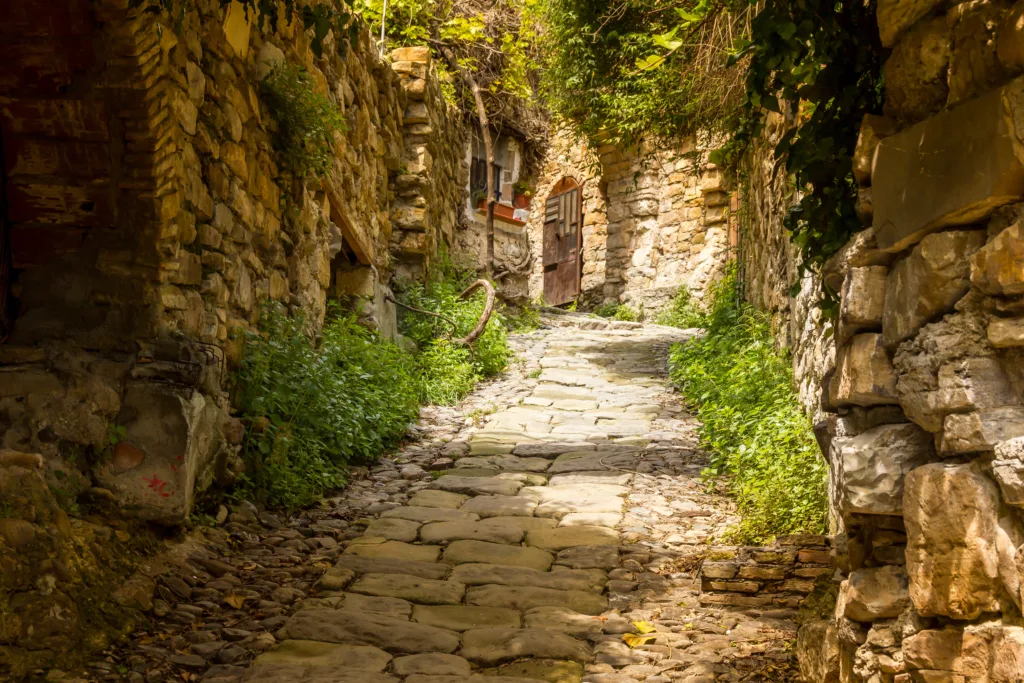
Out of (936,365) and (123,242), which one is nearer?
(936,365)

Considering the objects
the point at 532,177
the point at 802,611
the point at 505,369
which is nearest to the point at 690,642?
the point at 802,611

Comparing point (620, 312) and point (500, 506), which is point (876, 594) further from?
point (620, 312)

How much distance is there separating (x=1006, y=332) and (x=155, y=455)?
3.03 m

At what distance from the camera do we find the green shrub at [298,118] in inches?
191

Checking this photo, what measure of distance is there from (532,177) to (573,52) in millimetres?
4013

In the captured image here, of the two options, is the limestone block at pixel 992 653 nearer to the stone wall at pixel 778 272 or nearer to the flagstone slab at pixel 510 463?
the stone wall at pixel 778 272

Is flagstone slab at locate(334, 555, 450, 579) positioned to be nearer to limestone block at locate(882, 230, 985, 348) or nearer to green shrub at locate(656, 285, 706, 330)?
limestone block at locate(882, 230, 985, 348)

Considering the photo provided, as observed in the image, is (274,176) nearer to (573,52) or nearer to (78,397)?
(78,397)

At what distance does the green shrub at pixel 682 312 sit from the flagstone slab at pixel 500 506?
7763 millimetres

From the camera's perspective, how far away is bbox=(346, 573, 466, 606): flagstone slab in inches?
137

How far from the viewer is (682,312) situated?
503 inches

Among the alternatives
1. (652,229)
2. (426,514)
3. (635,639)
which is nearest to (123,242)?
(426,514)

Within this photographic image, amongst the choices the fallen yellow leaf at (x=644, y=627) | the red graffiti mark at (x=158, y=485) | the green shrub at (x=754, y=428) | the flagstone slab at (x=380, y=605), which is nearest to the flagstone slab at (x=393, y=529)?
the flagstone slab at (x=380, y=605)

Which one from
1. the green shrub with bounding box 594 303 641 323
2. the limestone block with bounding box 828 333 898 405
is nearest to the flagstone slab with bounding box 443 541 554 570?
the limestone block with bounding box 828 333 898 405
